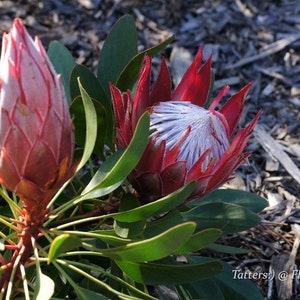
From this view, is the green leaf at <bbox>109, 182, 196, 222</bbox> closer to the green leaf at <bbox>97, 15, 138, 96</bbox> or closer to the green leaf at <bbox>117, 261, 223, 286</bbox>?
the green leaf at <bbox>117, 261, 223, 286</bbox>

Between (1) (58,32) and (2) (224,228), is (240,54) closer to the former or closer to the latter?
(1) (58,32)

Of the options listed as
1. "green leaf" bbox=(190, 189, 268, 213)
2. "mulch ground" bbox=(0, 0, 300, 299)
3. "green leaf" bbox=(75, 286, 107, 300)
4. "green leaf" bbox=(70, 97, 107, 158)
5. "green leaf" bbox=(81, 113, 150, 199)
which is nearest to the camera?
"green leaf" bbox=(81, 113, 150, 199)

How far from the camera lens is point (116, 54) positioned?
6.64 ft

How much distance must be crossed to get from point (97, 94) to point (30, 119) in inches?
22.7

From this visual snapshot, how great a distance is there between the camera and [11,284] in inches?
59.4

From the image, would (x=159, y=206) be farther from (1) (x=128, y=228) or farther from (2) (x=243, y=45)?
(2) (x=243, y=45)

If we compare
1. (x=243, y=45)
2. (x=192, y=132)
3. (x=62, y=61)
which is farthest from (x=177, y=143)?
(x=243, y=45)

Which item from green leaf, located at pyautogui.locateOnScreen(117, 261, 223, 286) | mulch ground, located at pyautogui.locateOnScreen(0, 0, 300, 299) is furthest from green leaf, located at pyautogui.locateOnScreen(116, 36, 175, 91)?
mulch ground, located at pyautogui.locateOnScreen(0, 0, 300, 299)

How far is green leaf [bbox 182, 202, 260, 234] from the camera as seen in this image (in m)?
1.77

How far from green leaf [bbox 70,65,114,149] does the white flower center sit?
0.22m

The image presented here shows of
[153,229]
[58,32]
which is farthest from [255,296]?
[58,32]

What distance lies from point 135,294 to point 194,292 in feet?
0.85

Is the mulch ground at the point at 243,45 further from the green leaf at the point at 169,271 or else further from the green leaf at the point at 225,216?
the green leaf at the point at 169,271

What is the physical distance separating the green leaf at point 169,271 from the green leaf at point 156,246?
0.27ft
